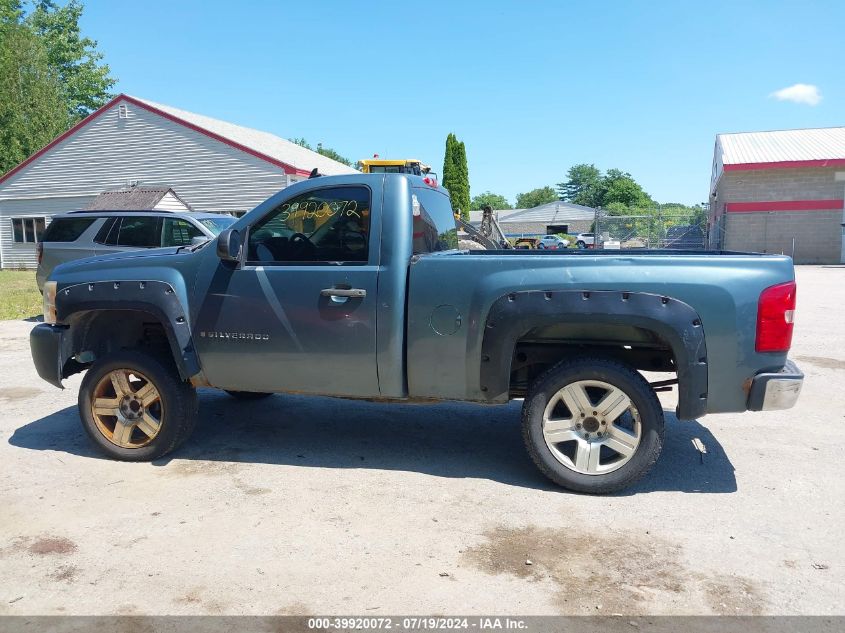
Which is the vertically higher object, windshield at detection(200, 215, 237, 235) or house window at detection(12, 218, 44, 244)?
windshield at detection(200, 215, 237, 235)

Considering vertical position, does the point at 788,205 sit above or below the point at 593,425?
above

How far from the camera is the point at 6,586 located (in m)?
3.21

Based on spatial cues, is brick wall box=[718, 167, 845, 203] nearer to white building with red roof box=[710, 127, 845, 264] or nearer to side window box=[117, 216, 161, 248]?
white building with red roof box=[710, 127, 845, 264]

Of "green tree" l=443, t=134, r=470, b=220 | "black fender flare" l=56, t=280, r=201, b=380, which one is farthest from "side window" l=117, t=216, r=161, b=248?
"green tree" l=443, t=134, r=470, b=220

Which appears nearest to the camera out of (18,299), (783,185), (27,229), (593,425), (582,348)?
(593,425)

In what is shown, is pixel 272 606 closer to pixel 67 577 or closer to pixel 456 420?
pixel 67 577

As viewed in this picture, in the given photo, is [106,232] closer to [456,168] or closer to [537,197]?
[456,168]

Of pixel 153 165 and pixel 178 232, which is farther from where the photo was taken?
pixel 153 165

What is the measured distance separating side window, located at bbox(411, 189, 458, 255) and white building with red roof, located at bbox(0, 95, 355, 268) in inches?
730

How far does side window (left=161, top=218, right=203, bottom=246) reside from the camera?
10.6 meters

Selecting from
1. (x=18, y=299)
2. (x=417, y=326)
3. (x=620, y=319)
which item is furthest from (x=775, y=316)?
(x=18, y=299)

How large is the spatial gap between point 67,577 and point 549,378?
2779 millimetres

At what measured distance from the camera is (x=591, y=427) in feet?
13.7

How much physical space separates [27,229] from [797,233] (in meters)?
32.0
